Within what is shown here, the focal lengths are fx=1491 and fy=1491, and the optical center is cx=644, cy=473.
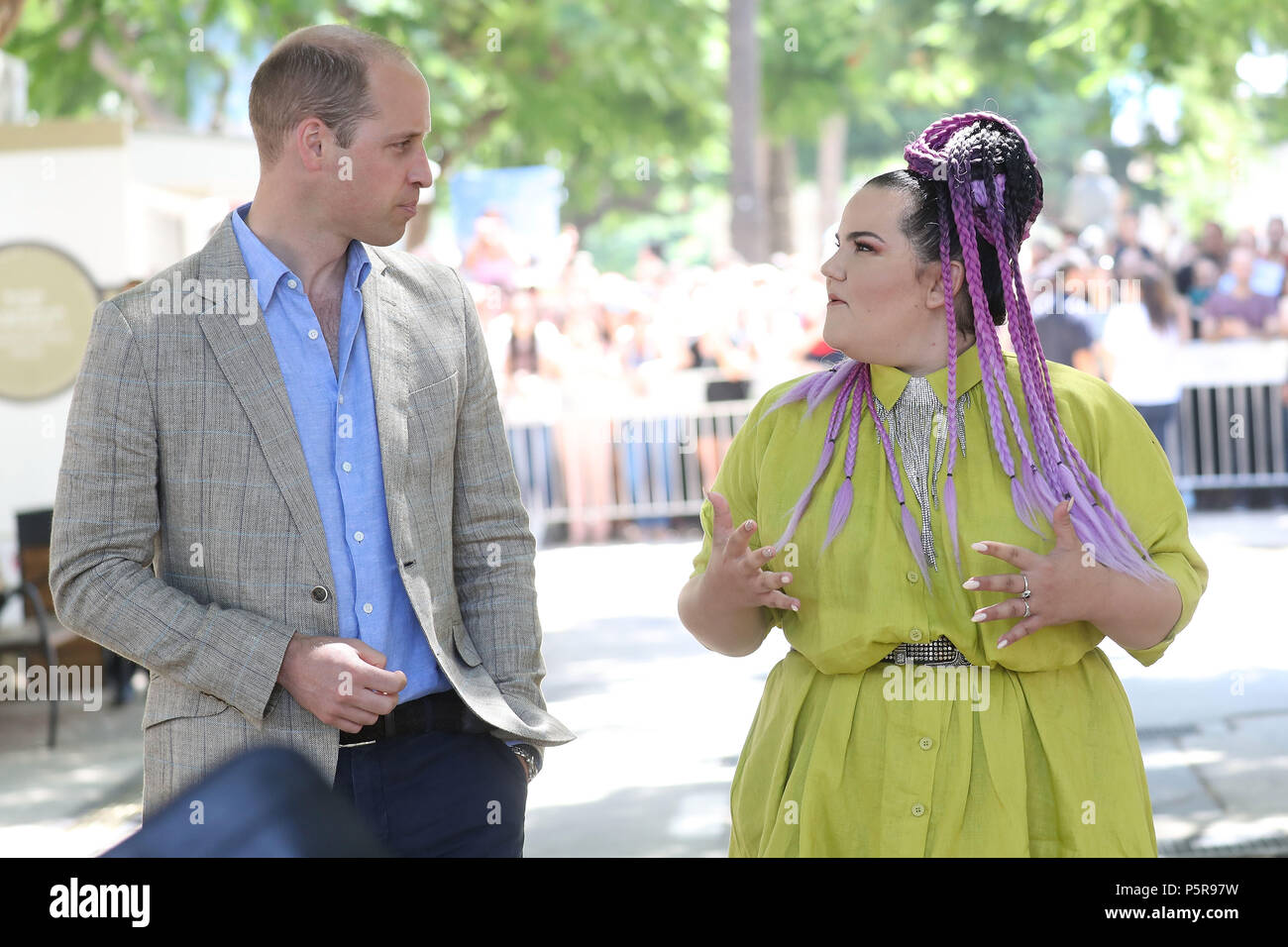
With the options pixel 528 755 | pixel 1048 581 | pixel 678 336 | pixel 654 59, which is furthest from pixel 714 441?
pixel 1048 581

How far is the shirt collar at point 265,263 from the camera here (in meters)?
2.62

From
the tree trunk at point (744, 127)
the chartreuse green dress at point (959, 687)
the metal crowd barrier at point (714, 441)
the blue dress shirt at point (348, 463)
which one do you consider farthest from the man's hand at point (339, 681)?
the tree trunk at point (744, 127)

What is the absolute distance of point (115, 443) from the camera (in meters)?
2.45

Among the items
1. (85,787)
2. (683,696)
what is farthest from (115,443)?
(683,696)

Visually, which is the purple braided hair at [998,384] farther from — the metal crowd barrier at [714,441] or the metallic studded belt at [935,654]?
the metal crowd barrier at [714,441]

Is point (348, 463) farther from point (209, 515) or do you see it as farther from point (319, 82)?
point (319, 82)

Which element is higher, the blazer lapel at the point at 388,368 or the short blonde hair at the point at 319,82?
the short blonde hair at the point at 319,82

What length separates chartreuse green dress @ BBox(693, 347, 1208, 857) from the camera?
7.91ft

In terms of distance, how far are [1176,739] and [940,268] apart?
455 centimetres

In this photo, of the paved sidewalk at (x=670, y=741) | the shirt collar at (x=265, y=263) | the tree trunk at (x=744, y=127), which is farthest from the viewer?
the tree trunk at (x=744, y=127)

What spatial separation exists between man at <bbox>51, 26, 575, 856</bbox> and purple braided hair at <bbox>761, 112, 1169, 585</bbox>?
681mm

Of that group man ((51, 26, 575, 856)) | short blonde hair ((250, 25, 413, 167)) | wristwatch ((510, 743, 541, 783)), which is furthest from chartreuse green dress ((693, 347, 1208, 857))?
short blonde hair ((250, 25, 413, 167))

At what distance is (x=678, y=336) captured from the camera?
12734 mm
